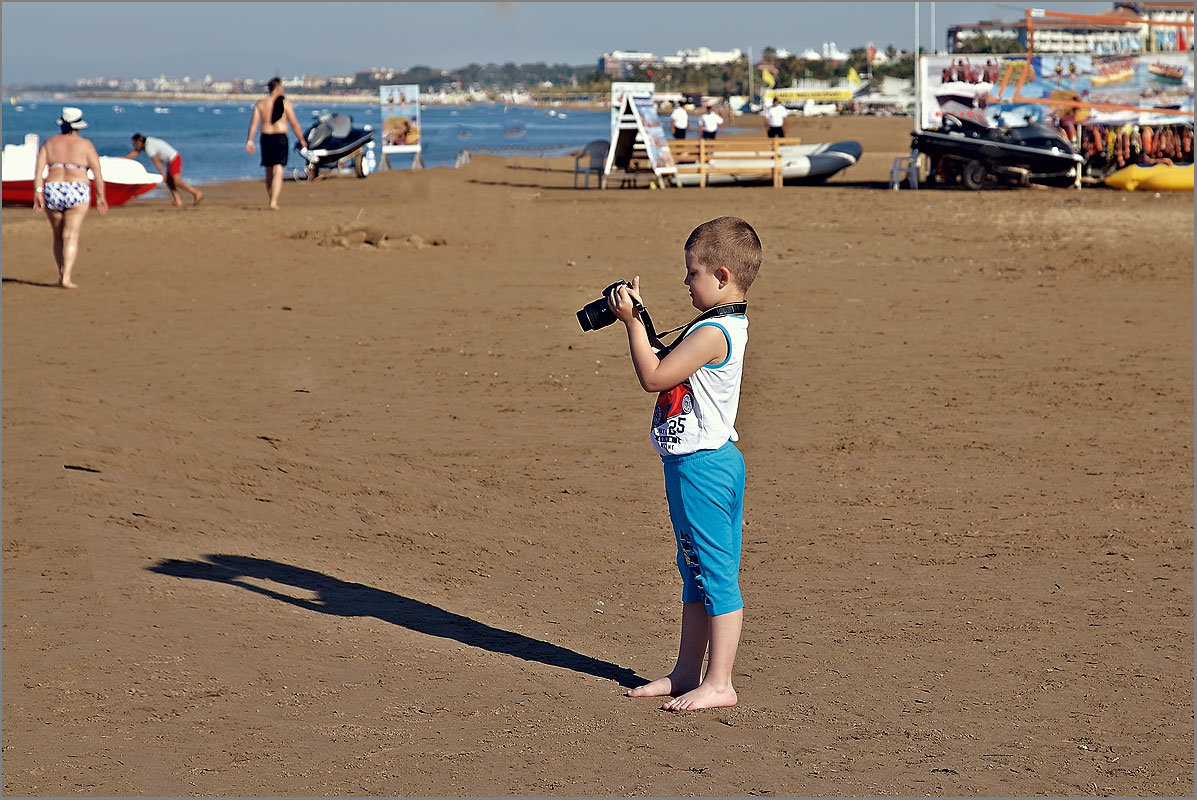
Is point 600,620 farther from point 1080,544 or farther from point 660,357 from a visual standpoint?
point 1080,544

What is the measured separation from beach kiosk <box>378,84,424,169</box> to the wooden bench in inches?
323

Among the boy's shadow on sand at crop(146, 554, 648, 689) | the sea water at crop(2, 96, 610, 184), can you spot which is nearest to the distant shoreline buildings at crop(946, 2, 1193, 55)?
the sea water at crop(2, 96, 610, 184)

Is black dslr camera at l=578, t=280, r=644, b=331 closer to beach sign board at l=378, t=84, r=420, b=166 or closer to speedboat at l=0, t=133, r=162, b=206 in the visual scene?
speedboat at l=0, t=133, r=162, b=206

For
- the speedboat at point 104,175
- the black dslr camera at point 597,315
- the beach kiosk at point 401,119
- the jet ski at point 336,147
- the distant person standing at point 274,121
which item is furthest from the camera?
the beach kiosk at point 401,119

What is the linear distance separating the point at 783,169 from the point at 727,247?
21.7 metres

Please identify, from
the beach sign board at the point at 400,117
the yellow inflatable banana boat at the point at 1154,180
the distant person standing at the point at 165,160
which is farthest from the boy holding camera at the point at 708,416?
the beach sign board at the point at 400,117

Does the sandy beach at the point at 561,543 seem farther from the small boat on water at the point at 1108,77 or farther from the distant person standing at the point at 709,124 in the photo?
the distant person standing at the point at 709,124

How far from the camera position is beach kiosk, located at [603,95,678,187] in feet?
75.6

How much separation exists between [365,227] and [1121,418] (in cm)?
1139

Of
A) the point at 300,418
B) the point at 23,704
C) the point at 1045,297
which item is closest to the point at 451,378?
the point at 300,418

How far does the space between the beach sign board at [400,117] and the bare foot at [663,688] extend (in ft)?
90.3

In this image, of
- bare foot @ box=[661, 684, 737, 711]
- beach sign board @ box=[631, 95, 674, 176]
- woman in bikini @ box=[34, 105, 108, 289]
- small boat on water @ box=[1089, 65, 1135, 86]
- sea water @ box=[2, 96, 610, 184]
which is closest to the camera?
bare foot @ box=[661, 684, 737, 711]

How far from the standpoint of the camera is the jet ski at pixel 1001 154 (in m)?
22.3

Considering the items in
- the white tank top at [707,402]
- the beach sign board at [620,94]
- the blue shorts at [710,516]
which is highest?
the beach sign board at [620,94]
